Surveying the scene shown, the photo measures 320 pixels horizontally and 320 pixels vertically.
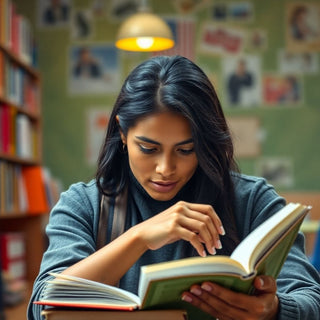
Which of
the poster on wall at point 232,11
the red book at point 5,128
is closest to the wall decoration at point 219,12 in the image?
the poster on wall at point 232,11

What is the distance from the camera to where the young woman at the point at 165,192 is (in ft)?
4.12

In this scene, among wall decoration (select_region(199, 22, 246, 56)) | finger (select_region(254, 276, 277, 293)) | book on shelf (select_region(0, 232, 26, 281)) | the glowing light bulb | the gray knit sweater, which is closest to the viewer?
finger (select_region(254, 276, 277, 293))

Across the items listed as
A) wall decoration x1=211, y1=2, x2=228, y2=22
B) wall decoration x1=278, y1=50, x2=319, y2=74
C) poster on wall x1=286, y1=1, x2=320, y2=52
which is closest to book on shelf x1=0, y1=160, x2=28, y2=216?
wall decoration x1=211, y1=2, x2=228, y2=22

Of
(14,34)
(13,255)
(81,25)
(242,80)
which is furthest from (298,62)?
(13,255)

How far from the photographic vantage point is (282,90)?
19.5ft

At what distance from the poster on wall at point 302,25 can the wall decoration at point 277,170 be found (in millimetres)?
1046

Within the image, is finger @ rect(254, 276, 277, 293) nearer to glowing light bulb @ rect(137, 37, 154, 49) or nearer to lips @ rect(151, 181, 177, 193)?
lips @ rect(151, 181, 177, 193)

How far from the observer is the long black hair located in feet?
4.75

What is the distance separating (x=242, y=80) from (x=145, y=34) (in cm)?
185

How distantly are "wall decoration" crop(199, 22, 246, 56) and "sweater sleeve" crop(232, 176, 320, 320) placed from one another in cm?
455

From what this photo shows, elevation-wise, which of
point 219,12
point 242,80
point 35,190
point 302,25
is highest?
point 219,12

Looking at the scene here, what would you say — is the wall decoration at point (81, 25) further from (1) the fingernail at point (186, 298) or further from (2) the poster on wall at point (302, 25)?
(1) the fingernail at point (186, 298)

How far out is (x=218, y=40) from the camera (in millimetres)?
6020

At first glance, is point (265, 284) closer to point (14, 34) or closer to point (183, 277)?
point (183, 277)
